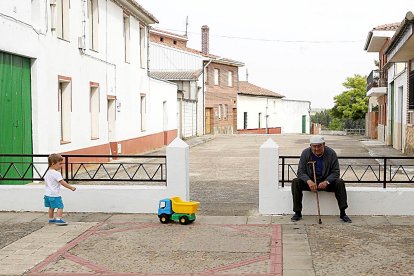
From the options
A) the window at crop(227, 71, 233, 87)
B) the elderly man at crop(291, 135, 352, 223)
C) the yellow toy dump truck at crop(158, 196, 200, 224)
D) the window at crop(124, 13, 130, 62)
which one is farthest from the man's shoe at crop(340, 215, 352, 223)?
the window at crop(227, 71, 233, 87)

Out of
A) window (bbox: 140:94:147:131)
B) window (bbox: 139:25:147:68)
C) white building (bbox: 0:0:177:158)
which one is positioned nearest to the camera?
white building (bbox: 0:0:177:158)

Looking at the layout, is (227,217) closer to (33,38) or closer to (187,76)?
(33,38)

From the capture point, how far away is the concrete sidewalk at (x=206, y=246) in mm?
6168

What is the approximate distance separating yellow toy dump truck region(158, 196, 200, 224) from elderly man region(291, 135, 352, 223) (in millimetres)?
1512

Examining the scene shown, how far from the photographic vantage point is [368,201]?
8844mm

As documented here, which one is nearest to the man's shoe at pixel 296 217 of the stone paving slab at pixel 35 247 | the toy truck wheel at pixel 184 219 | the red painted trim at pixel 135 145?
the toy truck wheel at pixel 184 219

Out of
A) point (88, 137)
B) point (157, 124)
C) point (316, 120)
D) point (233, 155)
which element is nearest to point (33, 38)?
point (88, 137)

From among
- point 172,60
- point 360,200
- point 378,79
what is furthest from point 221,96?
point 360,200

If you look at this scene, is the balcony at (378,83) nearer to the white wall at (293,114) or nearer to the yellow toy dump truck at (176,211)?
the yellow toy dump truck at (176,211)

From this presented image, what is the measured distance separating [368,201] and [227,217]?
217 cm

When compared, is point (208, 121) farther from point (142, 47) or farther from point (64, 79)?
point (64, 79)

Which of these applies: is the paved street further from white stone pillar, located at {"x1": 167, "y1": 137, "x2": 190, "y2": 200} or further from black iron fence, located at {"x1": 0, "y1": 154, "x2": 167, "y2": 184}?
black iron fence, located at {"x1": 0, "y1": 154, "x2": 167, "y2": 184}

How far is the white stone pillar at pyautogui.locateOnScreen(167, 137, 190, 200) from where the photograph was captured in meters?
8.99

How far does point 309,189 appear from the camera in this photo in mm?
8578
